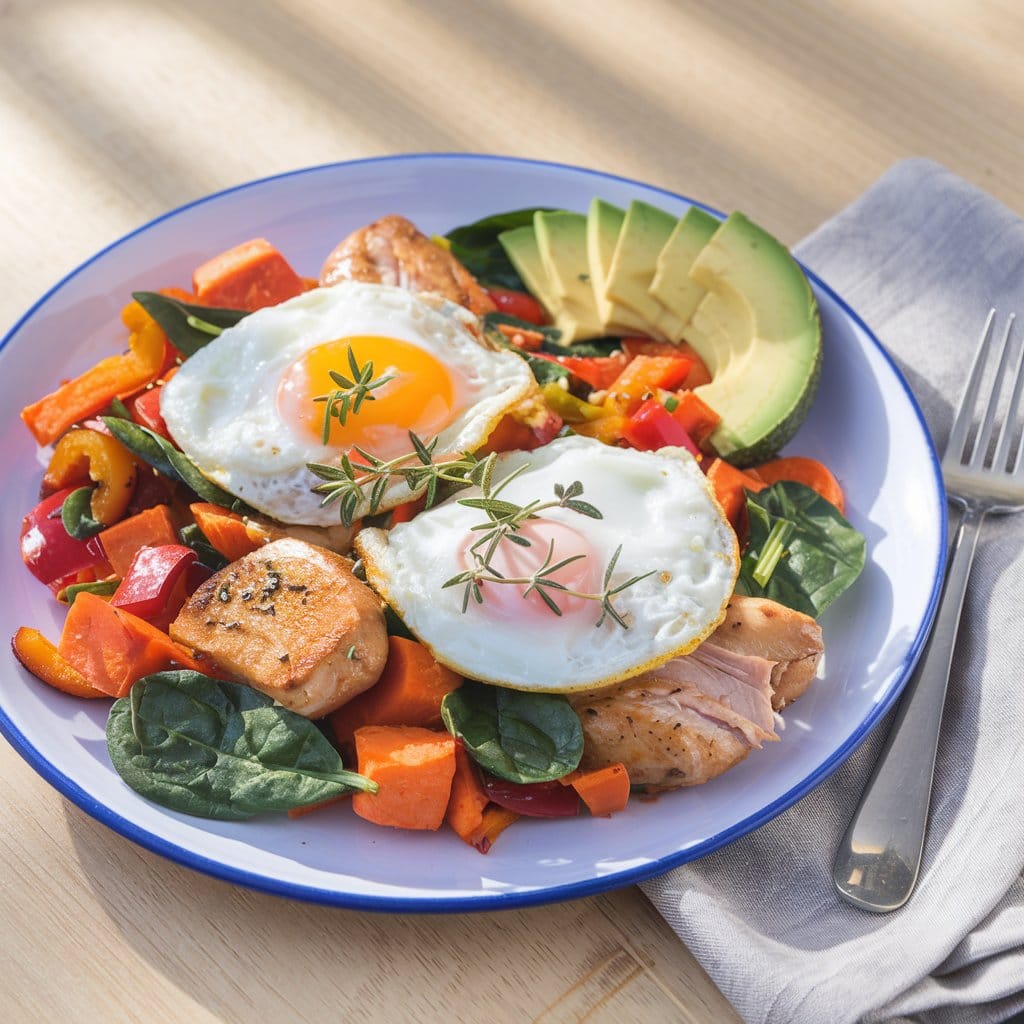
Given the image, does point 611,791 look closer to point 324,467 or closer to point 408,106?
point 324,467

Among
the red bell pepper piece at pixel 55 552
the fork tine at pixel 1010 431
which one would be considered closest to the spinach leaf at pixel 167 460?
the red bell pepper piece at pixel 55 552

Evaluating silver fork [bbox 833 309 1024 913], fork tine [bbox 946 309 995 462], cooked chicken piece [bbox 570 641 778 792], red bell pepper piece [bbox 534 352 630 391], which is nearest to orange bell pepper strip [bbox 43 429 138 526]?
red bell pepper piece [bbox 534 352 630 391]

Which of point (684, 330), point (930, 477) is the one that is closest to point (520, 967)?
point (930, 477)

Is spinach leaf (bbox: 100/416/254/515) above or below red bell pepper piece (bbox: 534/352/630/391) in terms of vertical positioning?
below

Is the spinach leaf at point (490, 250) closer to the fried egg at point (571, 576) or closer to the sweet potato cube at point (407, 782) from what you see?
the fried egg at point (571, 576)

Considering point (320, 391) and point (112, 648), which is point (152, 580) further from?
point (320, 391)

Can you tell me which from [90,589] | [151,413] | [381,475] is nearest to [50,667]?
[90,589]

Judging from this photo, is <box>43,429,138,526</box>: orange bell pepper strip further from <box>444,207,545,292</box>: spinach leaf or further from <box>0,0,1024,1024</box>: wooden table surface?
<box>444,207,545,292</box>: spinach leaf
